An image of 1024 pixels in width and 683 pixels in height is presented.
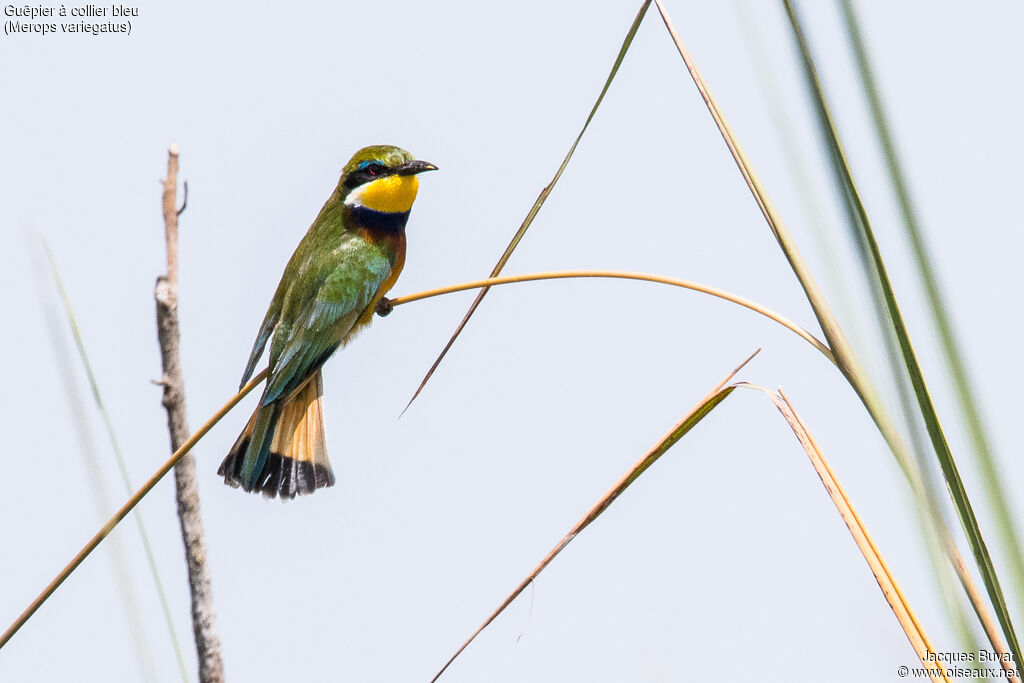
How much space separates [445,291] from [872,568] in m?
0.90

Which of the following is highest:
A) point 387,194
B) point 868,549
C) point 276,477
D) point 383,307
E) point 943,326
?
point 943,326

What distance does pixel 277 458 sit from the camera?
3.17 meters

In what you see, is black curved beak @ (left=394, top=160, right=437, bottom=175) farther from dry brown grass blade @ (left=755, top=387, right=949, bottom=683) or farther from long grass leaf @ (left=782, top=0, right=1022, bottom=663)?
long grass leaf @ (left=782, top=0, right=1022, bottom=663)

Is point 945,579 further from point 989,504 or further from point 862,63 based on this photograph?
point 862,63

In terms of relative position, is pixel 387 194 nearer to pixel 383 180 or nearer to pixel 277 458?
pixel 383 180

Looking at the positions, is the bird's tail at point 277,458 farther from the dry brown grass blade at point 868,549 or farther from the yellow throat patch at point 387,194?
the dry brown grass blade at point 868,549

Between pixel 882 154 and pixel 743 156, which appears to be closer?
pixel 882 154

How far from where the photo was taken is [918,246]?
69 centimetres

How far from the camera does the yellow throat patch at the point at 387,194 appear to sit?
376 centimetres

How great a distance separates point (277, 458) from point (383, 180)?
1144 mm

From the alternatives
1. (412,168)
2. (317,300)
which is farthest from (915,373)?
(412,168)

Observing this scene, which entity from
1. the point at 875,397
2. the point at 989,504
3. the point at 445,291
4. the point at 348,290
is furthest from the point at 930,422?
the point at 348,290

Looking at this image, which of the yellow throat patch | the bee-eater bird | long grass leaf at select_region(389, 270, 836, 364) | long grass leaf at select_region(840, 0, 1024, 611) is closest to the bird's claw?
the bee-eater bird

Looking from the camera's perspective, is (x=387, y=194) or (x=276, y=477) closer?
(x=276, y=477)
